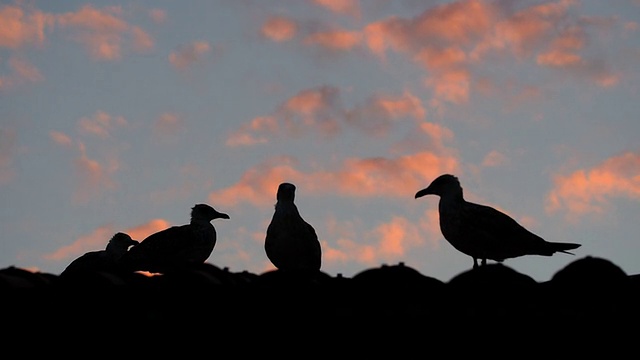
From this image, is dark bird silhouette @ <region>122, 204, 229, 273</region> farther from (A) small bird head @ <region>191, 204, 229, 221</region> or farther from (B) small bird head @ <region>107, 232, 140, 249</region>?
(B) small bird head @ <region>107, 232, 140, 249</region>

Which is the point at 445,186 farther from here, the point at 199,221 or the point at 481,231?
the point at 199,221

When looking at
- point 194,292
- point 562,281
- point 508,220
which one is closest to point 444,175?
point 508,220

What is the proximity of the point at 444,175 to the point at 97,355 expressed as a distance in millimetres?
7618

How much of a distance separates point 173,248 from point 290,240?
404 centimetres

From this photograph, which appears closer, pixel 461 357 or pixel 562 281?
pixel 461 357

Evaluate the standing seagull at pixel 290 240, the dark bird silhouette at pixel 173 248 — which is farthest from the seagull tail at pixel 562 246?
the dark bird silhouette at pixel 173 248

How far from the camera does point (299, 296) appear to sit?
7.62 meters

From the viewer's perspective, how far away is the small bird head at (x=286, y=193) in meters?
15.4

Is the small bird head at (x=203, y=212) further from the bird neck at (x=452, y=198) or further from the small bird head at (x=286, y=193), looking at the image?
the bird neck at (x=452, y=198)

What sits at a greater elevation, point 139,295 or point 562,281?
point 562,281

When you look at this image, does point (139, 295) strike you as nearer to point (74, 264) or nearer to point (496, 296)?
point (496, 296)

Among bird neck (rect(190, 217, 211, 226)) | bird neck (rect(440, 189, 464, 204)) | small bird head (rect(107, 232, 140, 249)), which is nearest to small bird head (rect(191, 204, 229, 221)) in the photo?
bird neck (rect(190, 217, 211, 226))

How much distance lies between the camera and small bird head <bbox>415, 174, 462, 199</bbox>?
45.4 feet

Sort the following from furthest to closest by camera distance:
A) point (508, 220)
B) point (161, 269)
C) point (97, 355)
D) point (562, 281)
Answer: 1. point (161, 269)
2. point (508, 220)
3. point (562, 281)
4. point (97, 355)
